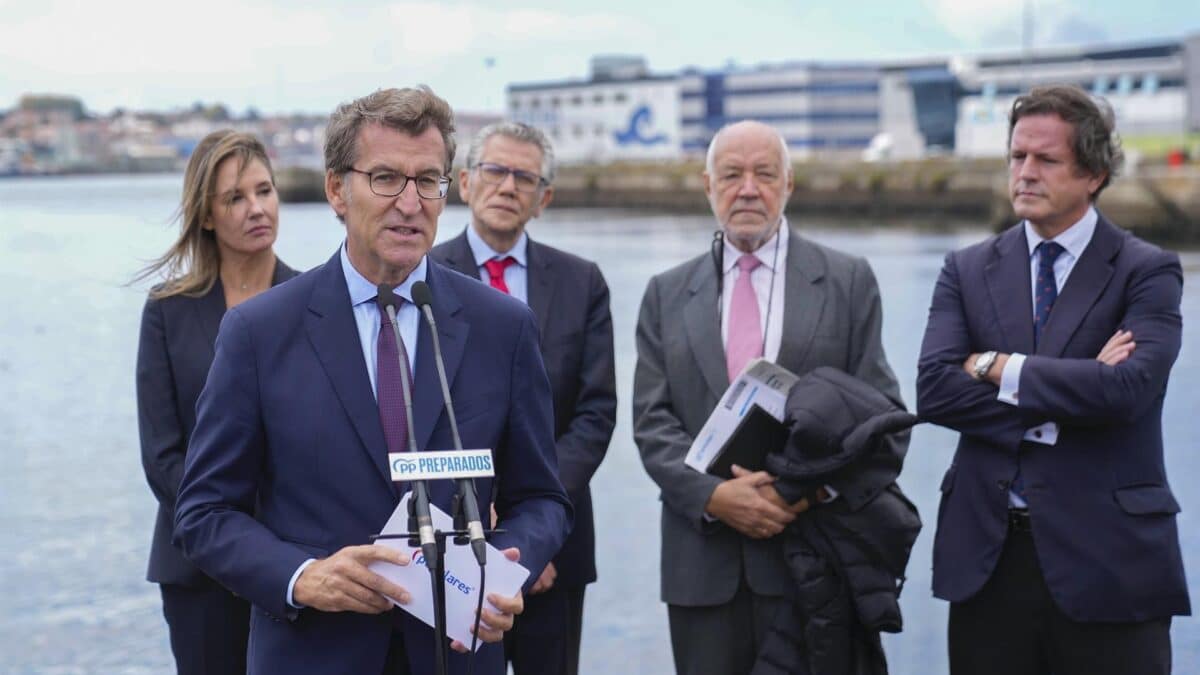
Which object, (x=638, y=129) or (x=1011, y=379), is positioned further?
(x=638, y=129)

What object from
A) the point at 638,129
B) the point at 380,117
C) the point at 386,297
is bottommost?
the point at 638,129

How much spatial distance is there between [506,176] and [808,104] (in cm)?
11450

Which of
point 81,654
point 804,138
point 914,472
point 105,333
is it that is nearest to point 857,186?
point 105,333

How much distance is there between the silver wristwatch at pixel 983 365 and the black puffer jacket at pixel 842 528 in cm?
23

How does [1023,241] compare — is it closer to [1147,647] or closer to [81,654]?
[1147,647]

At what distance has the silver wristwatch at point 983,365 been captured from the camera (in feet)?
11.3

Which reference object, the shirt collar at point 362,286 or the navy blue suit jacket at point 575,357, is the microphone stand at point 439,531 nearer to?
the shirt collar at point 362,286

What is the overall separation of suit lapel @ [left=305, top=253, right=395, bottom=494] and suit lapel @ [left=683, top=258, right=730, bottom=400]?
1.54 metres

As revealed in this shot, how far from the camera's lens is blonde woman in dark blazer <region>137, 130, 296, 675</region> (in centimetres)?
336

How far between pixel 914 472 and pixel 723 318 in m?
5.70

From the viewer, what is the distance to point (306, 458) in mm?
2285

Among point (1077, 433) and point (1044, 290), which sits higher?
point (1044, 290)

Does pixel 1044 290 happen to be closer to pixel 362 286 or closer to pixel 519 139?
pixel 519 139

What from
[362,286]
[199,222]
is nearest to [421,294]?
[362,286]
